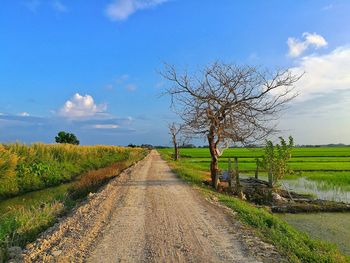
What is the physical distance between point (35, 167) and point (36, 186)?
2.09 metres

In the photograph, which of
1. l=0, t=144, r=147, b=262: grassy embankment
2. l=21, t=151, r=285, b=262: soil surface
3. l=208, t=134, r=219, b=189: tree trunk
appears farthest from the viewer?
l=208, t=134, r=219, b=189: tree trunk

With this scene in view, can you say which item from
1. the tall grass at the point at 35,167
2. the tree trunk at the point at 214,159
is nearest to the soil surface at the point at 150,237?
the tree trunk at the point at 214,159

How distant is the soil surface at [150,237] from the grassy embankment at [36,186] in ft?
2.49

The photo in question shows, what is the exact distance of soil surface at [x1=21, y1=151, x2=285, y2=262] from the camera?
7426 millimetres

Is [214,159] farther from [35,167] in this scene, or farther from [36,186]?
[35,167]

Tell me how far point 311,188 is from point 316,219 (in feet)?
41.5

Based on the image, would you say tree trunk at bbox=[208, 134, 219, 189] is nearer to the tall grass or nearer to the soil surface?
the soil surface

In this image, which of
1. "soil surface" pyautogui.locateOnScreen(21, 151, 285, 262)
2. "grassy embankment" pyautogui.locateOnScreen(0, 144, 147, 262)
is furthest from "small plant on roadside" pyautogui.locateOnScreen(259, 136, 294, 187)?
→ "soil surface" pyautogui.locateOnScreen(21, 151, 285, 262)

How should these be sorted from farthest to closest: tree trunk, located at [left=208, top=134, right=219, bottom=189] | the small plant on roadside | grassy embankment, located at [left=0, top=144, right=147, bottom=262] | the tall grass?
the small plant on roadside
tree trunk, located at [left=208, top=134, right=219, bottom=189]
the tall grass
grassy embankment, located at [left=0, top=144, right=147, bottom=262]

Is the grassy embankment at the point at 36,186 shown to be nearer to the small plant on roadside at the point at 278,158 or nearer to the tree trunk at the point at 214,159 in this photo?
the tree trunk at the point at 214,159

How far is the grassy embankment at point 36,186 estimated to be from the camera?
399 inches

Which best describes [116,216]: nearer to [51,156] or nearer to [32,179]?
[32,179]

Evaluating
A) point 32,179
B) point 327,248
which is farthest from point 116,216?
point 32,179

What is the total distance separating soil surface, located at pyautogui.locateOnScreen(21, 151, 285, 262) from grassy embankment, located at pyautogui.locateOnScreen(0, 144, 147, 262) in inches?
29.9
